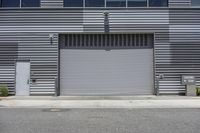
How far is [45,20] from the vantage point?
886 inches

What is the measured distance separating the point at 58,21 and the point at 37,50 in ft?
7.33

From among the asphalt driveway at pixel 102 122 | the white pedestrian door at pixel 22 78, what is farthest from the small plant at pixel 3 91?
the asphalt driveway at pixel 102 122

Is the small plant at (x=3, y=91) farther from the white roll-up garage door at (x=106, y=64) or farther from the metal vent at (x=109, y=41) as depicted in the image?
the metal vent at (x=109, y=41)

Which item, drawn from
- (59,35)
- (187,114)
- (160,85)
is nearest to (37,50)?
(59,35)

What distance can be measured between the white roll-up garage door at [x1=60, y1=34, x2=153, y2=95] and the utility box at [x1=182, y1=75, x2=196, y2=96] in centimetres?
211

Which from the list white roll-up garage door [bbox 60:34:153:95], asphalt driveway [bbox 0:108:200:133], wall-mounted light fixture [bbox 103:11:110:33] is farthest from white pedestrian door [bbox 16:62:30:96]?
asphalt driveway [bbox 0:108:200:133]

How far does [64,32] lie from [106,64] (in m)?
3.34

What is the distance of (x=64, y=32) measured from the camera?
73.8 feet

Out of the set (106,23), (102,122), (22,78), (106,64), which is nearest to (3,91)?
(22,78)

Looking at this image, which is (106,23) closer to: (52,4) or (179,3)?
(52,4)

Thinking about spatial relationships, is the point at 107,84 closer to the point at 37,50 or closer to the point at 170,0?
the point at 37,50

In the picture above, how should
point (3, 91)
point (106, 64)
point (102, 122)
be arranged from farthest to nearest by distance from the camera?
point (106, 64) → point (3, 91) → point (102, 122)

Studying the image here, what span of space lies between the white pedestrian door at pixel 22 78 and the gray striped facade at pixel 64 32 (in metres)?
0.28

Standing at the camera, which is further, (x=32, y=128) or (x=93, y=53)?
(x=93, y=53)
